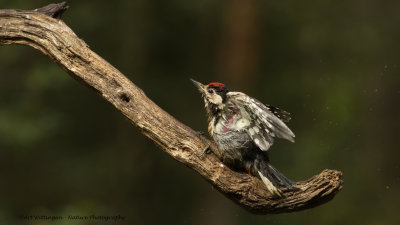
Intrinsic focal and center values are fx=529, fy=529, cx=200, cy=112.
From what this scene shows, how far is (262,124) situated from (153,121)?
2.89ft

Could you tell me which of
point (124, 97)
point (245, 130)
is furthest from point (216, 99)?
point (124, 97)

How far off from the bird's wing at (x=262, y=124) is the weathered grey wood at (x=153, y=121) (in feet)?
1.12

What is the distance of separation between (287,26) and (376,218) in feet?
14.2

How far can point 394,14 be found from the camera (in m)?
12.9

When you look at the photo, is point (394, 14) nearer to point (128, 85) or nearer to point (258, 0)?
point (258, 0)

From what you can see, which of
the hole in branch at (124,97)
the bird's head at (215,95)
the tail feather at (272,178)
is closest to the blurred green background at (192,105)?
the bird's head at (215,95)

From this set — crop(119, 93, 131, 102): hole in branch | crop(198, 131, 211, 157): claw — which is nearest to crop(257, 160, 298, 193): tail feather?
crop(198, 131, 211, 157): claw

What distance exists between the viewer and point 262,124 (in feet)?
14.0

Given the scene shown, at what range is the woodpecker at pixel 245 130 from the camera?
13.7 ft

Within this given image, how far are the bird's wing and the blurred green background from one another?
2989mm

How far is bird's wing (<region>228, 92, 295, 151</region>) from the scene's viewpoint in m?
4.14

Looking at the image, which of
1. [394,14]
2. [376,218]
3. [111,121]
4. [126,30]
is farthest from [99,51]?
[394,14]

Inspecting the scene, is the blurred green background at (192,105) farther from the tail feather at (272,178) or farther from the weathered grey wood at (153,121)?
the tail feather at (272,178)

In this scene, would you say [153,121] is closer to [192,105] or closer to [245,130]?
[245,130]
